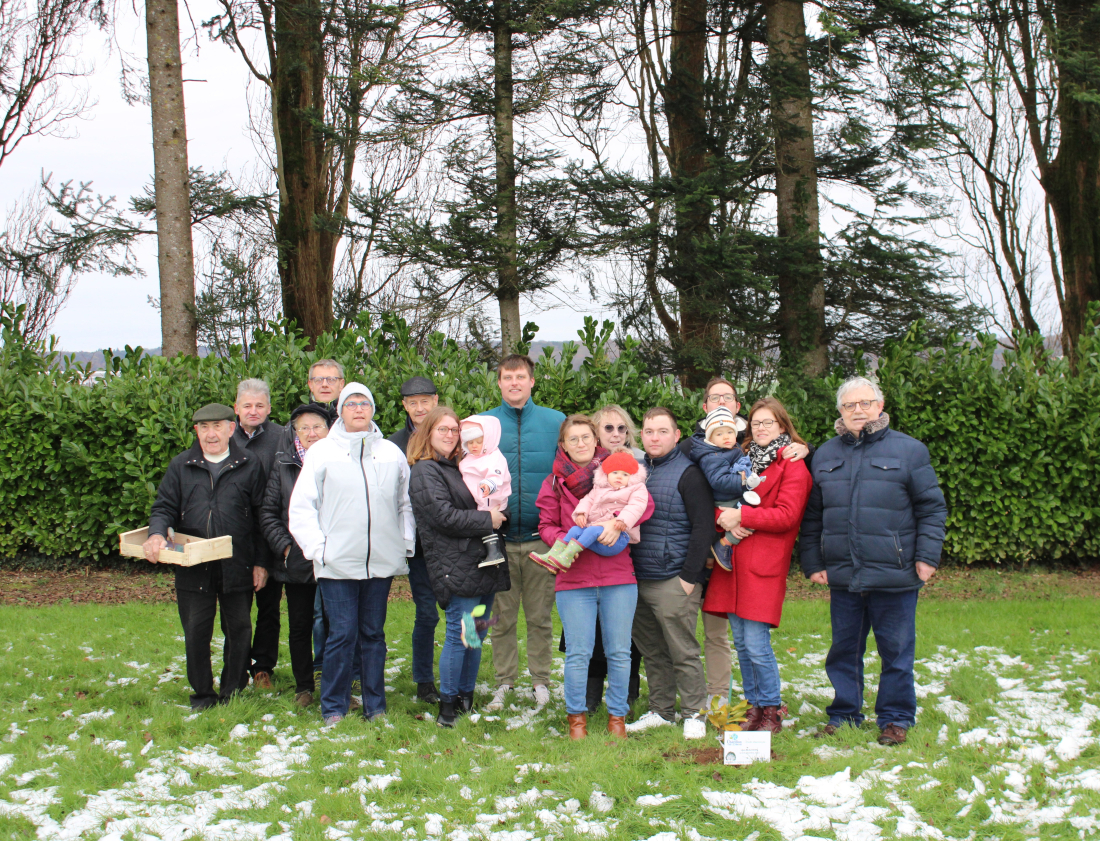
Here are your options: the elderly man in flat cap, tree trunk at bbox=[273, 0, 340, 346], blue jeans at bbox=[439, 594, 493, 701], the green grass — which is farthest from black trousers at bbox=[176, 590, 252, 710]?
tree trunk at bbox=[273, 0, 340, 346]

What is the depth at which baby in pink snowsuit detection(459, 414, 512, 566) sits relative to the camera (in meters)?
4.74

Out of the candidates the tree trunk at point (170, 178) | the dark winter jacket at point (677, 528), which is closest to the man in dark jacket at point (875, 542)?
the dark winter jacket at point (677, 528)

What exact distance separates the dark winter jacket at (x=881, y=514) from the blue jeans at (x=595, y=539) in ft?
3.63

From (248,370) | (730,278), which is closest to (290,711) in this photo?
(248,370)

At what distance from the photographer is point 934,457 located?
8734 mm

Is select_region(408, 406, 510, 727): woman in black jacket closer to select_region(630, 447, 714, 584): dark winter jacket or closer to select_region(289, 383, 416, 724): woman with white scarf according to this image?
select_region(289, 383, 416, 724): woman with white scarf

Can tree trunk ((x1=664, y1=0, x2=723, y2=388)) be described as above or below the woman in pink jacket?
above

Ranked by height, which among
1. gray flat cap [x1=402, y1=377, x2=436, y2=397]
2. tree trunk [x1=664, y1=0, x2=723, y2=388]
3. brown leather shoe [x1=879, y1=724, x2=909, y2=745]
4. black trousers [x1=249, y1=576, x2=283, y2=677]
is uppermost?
tree trunk [x1=664, y1=0, x2=723, y2=388]

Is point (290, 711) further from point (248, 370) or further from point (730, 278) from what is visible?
point (730, 278)

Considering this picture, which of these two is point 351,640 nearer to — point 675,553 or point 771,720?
point 675,553

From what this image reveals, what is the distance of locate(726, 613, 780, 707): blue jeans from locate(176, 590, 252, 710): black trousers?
279 centimetres

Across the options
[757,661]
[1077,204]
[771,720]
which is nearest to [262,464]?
[757,661]

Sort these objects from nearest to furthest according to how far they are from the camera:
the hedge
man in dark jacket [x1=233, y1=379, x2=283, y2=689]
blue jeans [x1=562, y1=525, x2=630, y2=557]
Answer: blue jeans [x1=562, y1=525, x2=630, y2=557], man in dark jacket [x1=233, y1=379, x2=283, y2=689], the hedge

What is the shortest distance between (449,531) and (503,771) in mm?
1265
